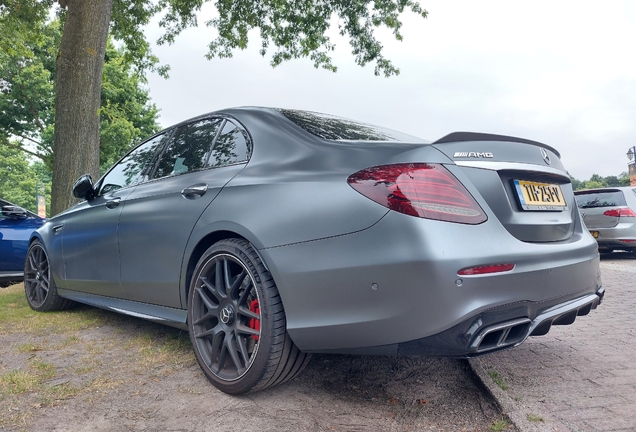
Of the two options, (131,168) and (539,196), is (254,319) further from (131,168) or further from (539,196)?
(131,168)

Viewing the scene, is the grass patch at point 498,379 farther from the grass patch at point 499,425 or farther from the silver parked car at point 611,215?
the silver parked car at point 611,215

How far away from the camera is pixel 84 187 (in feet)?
13.8

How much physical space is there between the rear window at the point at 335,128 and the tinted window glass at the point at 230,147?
29 cm

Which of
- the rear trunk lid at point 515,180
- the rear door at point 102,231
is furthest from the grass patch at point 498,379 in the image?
the rear door at point 102,231

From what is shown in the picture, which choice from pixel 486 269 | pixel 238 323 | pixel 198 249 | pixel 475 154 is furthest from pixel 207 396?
pixel 475 154

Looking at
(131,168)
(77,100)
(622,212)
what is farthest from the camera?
(622,212)

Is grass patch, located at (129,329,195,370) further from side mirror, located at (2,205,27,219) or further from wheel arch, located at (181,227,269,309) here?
side mirror, located at (2,205,27,219)

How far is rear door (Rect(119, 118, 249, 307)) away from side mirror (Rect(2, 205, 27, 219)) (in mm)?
3939

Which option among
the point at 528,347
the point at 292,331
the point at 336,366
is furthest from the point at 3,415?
the point at 528,347

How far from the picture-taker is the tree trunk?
673cm

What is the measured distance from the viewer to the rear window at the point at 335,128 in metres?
2.63

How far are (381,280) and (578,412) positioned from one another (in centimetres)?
115

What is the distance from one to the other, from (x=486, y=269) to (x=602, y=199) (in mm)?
9280

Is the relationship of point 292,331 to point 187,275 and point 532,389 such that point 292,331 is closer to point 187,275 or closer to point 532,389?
point 187,275
